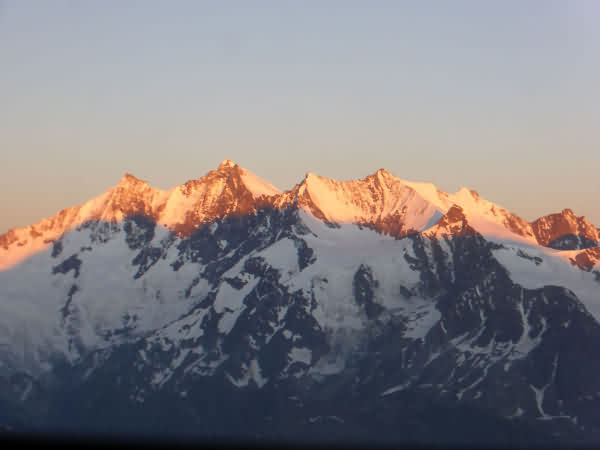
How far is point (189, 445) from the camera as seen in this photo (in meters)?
90.8

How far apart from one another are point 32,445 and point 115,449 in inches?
181

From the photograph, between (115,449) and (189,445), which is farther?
(189,445)

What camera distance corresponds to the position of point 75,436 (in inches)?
3356

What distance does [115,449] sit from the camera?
8250cm

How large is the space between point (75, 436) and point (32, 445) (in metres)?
4.17

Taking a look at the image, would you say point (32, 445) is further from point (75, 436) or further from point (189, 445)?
point (189, 445)

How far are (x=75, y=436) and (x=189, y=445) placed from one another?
331 inches

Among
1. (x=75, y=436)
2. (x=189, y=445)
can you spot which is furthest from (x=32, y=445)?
(x=189, y=445)

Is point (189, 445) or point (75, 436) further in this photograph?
point (189, 445)

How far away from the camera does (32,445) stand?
267 feet

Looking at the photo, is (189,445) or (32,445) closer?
(32,445)

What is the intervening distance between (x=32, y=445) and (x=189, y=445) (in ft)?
40.4

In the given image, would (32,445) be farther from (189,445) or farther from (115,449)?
(189,445)
